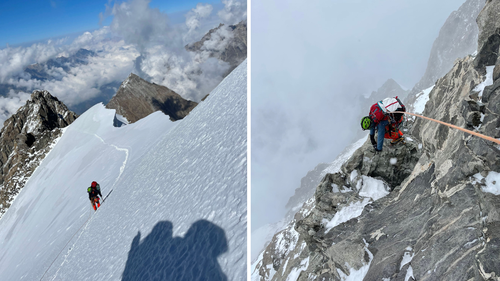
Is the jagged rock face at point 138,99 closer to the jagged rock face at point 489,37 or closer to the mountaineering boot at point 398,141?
the mountaineering boot at point 398,141

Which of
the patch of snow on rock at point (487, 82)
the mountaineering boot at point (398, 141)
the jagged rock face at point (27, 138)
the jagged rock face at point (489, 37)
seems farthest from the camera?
the jagged rock face at point (27, 138)

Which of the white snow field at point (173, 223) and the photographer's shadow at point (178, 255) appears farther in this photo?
the white snow field at point (173, 223)

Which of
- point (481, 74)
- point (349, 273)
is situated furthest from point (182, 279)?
point (481, 74)

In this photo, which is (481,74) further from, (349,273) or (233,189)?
(233,189)

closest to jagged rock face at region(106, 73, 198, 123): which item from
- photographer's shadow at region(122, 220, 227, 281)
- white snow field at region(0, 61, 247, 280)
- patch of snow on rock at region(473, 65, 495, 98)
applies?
white snow field at region(0, 61, 247, 280)

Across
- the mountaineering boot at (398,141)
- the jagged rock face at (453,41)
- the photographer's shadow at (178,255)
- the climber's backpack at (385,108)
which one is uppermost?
the photographer's shadow at (178,255)

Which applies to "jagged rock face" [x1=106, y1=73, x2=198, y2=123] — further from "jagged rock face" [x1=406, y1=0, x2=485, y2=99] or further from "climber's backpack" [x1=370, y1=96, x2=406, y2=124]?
"jagged rock face" [x1=406, y1=0, x2=485, y2=99]

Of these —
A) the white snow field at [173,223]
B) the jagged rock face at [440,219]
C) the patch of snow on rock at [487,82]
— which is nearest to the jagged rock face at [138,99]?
the white snow field at [173,223]
